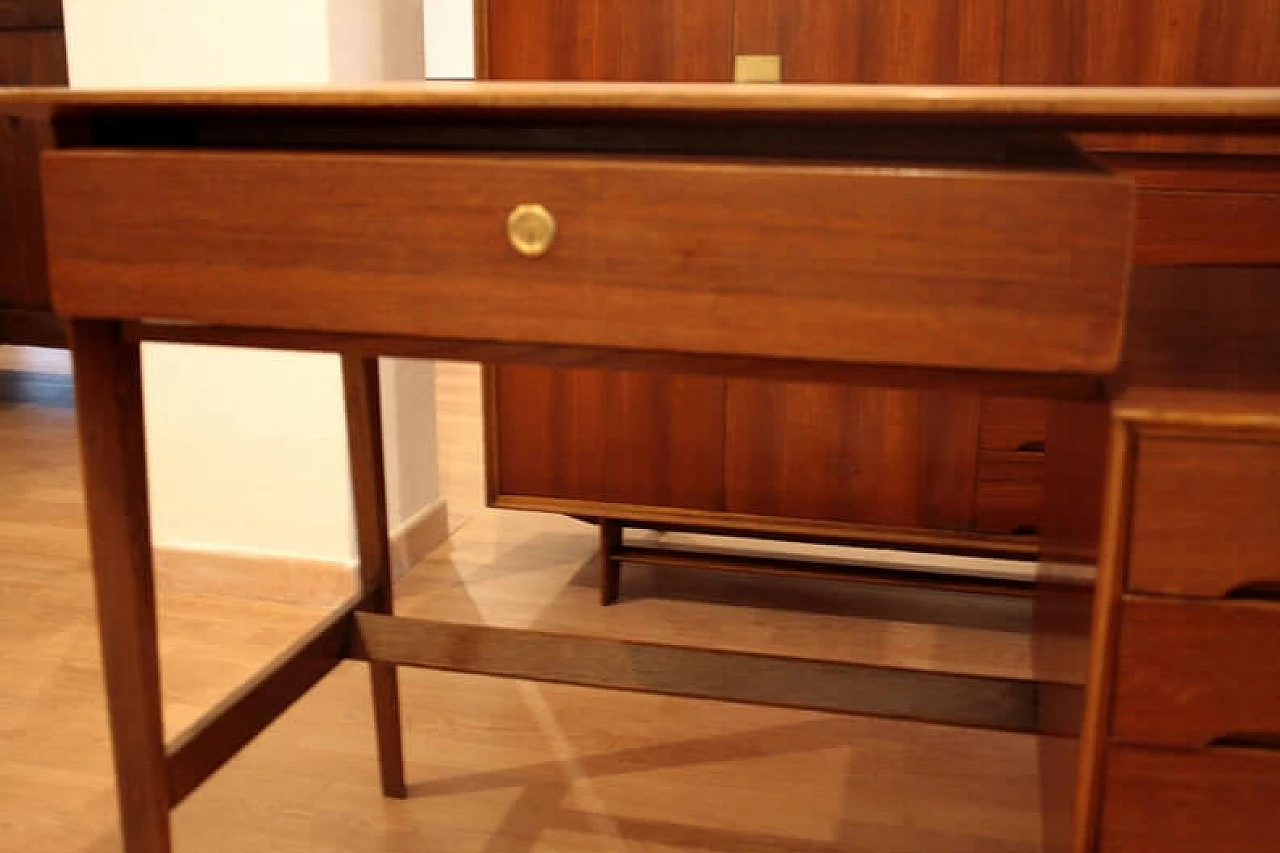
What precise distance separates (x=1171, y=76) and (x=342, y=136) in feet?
4.27

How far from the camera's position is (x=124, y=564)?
102 centimetres

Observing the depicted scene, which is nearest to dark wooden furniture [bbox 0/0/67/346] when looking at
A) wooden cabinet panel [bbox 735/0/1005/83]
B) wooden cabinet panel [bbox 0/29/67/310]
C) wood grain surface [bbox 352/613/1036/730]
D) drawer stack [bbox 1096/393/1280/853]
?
wooden cabinet panel [bbox 0/29/67/310]

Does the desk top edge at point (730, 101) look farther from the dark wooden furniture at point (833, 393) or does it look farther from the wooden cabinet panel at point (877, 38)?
the wooden cabinet panel at point (877, 38)

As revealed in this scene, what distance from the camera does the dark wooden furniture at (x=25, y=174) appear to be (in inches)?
125

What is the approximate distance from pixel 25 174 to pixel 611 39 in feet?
6.54

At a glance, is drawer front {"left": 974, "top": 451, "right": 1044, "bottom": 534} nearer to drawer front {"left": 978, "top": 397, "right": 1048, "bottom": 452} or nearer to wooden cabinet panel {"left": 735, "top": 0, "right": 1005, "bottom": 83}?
drawer front {"left": 978, "top": 397, "right": 1048, "bottom": 452}

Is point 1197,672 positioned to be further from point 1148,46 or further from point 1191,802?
point 1148,46

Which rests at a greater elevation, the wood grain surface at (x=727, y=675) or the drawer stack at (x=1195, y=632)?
the drawer stack at (x=1195, y=632)

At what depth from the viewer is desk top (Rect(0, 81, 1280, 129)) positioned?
2.40 feet

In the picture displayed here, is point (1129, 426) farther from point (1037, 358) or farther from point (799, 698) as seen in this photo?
point (799, 698)

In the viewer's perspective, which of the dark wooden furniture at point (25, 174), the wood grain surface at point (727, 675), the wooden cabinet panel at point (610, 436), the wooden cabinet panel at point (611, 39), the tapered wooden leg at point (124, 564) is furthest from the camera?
the dark wooden furniture at point (25, 174)

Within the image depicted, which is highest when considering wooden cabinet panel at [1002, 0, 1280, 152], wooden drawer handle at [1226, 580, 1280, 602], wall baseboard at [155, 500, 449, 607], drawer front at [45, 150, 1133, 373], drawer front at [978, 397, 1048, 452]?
wooden cabinet panel at [1002, 0, 1280, 152]

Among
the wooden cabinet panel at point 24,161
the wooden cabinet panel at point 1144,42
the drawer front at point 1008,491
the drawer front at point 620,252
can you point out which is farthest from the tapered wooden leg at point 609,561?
the wooden cabinet panel at point 24,161

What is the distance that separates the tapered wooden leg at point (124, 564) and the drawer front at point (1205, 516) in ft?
2.47
